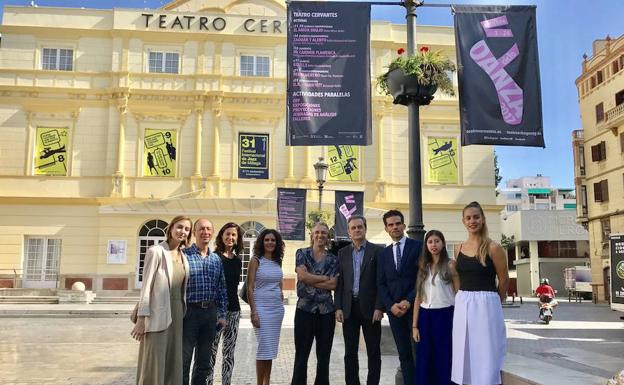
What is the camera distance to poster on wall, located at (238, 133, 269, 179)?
26891 millimetres

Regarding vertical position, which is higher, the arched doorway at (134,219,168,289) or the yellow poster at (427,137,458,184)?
the yellow poster at (427,137,458,184)

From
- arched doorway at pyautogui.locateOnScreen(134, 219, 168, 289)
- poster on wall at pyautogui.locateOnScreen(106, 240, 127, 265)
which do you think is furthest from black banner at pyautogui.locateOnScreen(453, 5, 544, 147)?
poster on wall at pyautogui.locateOnScreen(106, 240, 127, 265)

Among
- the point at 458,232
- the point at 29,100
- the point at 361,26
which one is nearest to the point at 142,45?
the point at 29,100

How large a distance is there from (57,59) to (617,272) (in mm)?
25652

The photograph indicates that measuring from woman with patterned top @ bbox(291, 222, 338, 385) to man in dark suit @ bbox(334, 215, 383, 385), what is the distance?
13 cm

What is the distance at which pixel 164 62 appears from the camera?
27.7 m

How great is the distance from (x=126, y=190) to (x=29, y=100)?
6.38 metres

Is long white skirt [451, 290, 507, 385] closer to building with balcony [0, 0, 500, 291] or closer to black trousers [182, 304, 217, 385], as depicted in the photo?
black trousers [182, 304, 217, 385]

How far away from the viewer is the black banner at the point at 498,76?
7273 mm

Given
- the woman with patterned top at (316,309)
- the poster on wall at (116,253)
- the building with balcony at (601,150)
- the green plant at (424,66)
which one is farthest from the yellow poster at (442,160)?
the woman with patterned top at (316,309)

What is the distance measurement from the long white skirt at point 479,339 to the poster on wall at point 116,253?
22.9m

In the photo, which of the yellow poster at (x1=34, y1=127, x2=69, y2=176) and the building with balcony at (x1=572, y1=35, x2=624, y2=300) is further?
the building with balcony at (x1=572, y1=35, x2=624, y2=300)

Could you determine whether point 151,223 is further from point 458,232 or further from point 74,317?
point 458,232

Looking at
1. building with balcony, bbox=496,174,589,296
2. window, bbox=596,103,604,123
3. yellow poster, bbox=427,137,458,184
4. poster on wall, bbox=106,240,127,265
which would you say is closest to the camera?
poster on wall, bbox=106,240,127,265
